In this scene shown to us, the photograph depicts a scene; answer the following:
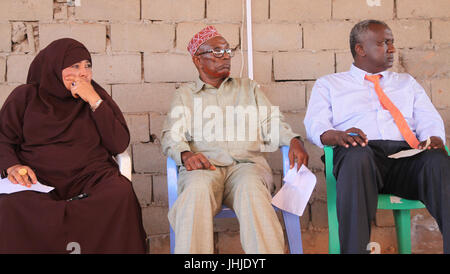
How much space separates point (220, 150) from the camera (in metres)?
3.13

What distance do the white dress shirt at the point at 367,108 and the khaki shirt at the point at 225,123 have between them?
0.87 ft

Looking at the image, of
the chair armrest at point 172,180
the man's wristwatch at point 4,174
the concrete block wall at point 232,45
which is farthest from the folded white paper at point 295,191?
the man's wristwatch at point 4,174

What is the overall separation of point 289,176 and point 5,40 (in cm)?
230

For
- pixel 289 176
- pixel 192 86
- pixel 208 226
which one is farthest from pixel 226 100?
pixel 208 226

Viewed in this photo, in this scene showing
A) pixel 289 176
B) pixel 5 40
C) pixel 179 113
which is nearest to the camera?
pixel 289 176

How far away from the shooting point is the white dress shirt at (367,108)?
3.17 metres

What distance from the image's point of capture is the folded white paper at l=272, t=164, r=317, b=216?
9.39 ft

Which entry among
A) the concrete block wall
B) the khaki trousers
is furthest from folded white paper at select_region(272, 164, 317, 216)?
the concrete block wall

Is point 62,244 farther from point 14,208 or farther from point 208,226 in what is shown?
point 208,226

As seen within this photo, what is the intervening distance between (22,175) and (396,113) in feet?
7.19

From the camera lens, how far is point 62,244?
8.27 ft

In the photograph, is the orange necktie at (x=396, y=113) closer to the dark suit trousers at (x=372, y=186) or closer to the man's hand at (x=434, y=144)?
the man's hand at (x=434, y=144)

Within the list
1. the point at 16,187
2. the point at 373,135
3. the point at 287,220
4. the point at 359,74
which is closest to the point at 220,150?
the point at 287,220

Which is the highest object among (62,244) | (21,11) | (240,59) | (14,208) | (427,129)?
(21,11)
